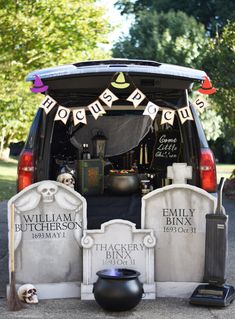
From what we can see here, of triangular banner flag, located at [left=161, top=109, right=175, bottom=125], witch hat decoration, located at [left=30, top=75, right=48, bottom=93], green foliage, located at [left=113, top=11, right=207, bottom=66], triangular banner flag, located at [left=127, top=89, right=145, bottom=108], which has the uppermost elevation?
green foliage, located at [left=113, top=11, right=207, bottom=66]

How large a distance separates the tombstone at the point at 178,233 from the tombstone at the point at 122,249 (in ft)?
0.38

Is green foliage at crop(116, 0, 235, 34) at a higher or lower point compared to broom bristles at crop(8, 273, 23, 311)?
higher

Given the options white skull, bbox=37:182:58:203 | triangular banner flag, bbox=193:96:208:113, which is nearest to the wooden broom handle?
white skull, bbox=37:182:58:203

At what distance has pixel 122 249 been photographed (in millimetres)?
5383

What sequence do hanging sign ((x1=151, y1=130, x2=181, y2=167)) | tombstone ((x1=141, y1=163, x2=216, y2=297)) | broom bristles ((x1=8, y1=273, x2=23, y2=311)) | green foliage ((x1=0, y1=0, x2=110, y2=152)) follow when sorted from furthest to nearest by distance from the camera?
green foliage ((x1=0, y1=0, x2=110, y2=152))
hanging sign ((x1=151, y1=130, x2=181, y2=167))
tombstone ((x1=141, y1=163, x2=216, y2=297))
broom bristles ((x1=8, y1=273, x2=23, y2=311))

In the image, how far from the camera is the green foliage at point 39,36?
→ 2033 cm

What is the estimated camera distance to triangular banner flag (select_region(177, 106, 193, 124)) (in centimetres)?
571

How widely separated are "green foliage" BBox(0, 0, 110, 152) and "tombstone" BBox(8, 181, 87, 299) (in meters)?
14.5

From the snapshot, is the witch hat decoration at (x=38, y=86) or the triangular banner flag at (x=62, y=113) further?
the triangular banner flag at (x=62, y=113)

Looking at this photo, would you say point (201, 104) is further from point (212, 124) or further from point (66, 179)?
point (212, 124)

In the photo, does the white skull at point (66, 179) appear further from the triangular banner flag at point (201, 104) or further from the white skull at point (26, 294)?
the triangular banner flag at point (201, 104)

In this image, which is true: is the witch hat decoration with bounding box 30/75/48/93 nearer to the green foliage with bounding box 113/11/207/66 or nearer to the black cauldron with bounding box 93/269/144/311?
the black cauldron with bounding box 93/269/144/311

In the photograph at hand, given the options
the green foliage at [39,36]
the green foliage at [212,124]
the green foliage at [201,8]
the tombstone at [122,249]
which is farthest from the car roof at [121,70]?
the green foliage at [201,8]

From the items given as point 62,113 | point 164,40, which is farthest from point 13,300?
point 164,40
